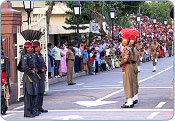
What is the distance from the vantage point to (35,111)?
534 inches

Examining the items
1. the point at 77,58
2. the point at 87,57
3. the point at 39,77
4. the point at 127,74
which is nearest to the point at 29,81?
the point at 39,77

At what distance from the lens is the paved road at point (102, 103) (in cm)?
1292

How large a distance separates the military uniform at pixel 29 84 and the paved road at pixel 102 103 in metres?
0.27

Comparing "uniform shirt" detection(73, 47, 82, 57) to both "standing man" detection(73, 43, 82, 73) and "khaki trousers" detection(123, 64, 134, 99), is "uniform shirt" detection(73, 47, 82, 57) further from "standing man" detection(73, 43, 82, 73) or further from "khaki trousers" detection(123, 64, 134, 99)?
"khaki trousers" detection(123, 64, 134, 99)

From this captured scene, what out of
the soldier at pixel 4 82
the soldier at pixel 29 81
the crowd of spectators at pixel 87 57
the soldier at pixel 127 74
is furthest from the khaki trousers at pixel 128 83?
the crowd of spectators at pixel 87 57

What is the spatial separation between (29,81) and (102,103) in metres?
3.02

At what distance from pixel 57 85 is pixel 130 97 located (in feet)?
29.6

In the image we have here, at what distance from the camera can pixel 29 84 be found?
1335 centimetres

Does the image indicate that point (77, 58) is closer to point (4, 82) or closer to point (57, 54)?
point (57, 54)

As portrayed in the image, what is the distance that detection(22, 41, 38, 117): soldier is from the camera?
43.5 ft

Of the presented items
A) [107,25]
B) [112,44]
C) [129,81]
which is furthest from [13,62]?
[107,25]

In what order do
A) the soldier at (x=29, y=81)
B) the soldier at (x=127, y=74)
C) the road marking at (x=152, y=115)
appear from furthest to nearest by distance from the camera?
the soldier at (x=127, y=74) < the soldier at (x=29, y=81) < the road marking at (x=152, y=115)

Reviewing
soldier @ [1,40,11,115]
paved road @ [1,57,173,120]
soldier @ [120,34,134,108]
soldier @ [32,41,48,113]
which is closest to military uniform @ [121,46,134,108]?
soldier @ [120,34,134,108]

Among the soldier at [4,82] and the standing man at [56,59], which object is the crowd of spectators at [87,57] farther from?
the soldier at [4,82]
